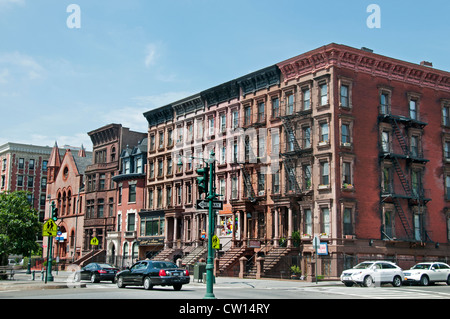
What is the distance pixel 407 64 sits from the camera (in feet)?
153

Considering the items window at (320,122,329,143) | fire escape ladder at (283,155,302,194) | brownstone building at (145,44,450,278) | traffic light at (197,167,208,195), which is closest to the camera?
traffic light at (197,167,208,195)

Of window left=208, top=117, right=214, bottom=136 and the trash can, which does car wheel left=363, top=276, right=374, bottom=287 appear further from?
window left=208, top=117, right=214, bottom=136

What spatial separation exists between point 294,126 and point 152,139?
22614 mm

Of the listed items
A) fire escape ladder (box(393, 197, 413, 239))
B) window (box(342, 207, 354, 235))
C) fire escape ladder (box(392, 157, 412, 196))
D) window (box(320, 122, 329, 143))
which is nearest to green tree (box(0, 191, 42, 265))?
window (box(320, 122, 329, 143))

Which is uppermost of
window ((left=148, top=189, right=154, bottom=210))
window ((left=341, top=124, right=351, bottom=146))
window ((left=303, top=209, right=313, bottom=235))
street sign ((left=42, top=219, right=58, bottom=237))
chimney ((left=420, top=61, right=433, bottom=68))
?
chimney ((left=420, top=61, right=433, bottom=68))

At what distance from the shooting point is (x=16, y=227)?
45.9m

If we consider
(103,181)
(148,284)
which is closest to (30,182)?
(103,181)

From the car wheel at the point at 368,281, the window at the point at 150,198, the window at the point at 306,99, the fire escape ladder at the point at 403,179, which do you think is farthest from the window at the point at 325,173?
the window at the point at 150,198

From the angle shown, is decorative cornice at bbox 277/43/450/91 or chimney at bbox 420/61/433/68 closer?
decorative cornice at bbox 277/43/450/91

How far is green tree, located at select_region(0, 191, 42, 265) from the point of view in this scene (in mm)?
45812

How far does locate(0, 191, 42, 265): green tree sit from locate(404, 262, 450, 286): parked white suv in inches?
1177

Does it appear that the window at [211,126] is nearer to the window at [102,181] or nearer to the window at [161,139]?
the window at [161,139]
